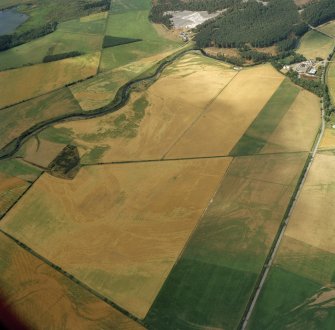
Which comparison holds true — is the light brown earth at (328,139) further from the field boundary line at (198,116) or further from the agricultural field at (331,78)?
the field boundary line at (198,116)

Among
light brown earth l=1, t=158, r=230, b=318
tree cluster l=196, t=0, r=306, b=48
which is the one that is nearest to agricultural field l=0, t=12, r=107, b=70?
tree cluster l=196, t=0, r=306, b=48

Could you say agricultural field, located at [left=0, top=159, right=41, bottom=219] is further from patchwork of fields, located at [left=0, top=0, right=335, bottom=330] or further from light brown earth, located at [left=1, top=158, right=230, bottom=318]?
light brown earth, located at [left=1, top=158, right=230, bottom=318]

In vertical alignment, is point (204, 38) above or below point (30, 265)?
above

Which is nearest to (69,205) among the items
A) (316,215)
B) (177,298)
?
(177,298)

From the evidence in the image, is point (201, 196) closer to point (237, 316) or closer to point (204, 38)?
point (237, 316)

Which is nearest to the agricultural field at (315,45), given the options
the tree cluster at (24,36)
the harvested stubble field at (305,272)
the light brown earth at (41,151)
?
the harvested stubble field at (305,272)

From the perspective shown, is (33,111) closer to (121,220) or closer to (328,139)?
(121,220)
